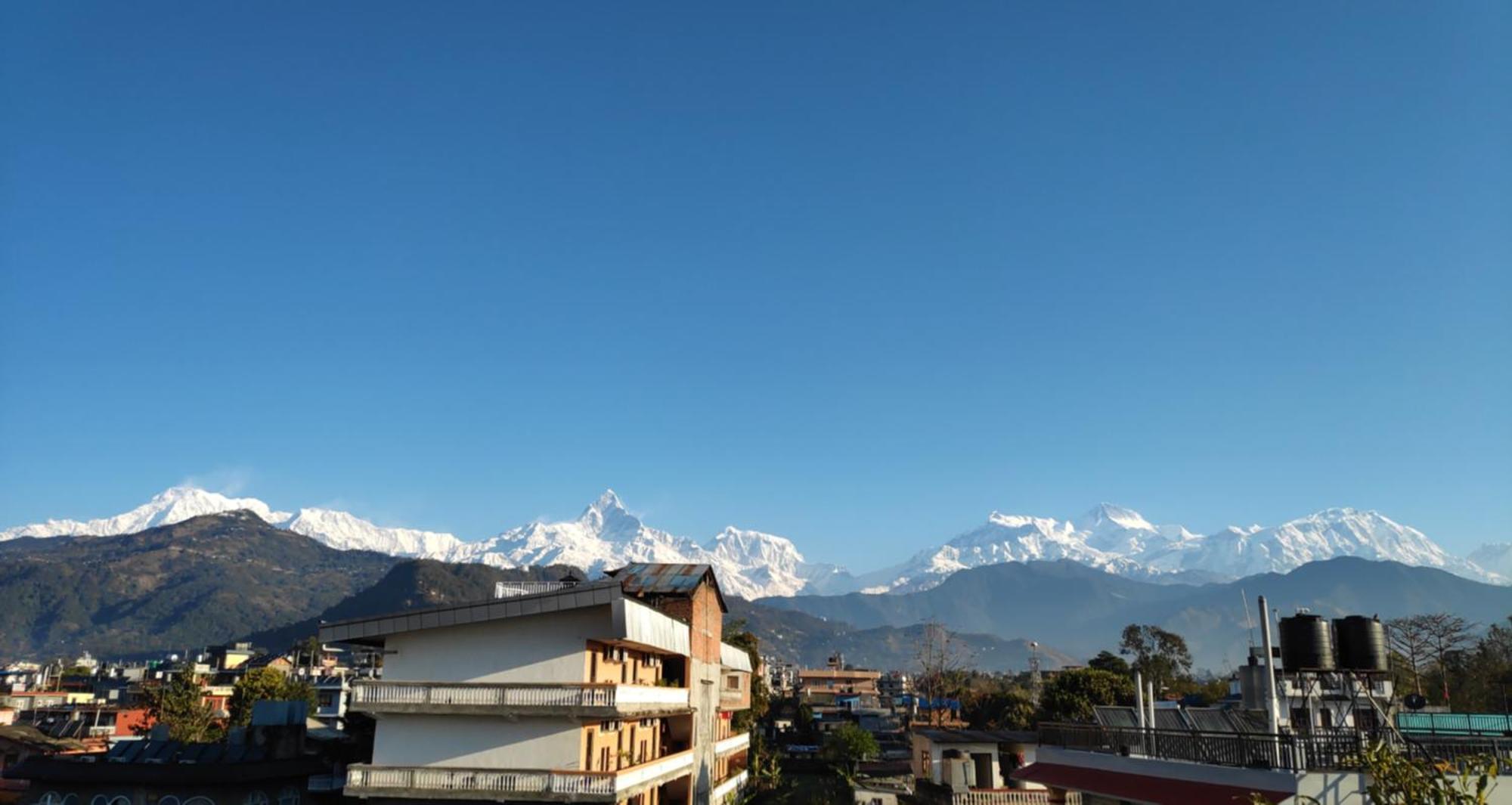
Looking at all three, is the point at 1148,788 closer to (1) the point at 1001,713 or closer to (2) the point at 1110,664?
(1) the point at 1001,713

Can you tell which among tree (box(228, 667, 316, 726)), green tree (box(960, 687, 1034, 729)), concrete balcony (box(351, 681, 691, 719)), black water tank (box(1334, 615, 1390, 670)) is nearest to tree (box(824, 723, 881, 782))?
green tree (box(960, 687, 1034, 729))

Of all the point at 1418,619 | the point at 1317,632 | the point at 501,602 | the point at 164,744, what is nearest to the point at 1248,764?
the point at 1317,632

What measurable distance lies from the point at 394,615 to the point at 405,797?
22.5 ft

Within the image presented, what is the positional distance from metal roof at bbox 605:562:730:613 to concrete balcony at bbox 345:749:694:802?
531 inches

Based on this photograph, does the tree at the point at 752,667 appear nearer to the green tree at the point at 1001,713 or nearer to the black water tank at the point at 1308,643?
Result: the green tree at the point at 1001,713

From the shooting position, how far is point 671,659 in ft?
169

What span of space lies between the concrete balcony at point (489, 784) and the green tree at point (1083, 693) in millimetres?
73977

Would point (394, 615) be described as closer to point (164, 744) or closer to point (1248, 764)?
point (164, 744)

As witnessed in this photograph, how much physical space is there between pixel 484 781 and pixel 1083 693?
8031cm

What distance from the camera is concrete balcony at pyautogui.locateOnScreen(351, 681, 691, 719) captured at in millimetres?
37094

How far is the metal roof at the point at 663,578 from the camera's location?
171 feet

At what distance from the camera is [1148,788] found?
1074 inches

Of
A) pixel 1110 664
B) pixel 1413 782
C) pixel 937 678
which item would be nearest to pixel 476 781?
pixel 1413 782

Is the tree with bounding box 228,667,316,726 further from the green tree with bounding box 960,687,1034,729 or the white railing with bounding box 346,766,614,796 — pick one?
the green tree with bounding box 960,687,1034,729
